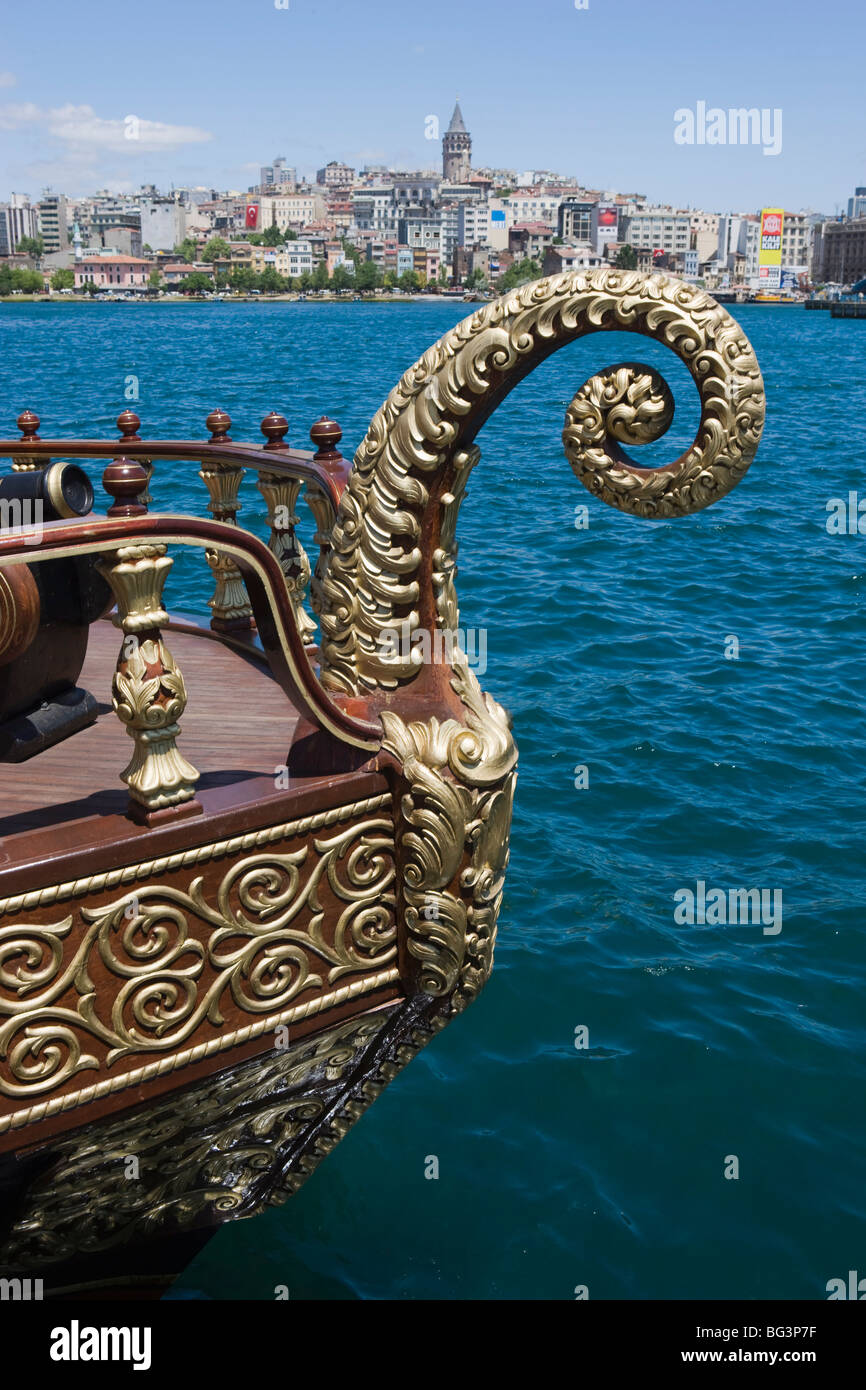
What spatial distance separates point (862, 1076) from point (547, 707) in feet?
16.0

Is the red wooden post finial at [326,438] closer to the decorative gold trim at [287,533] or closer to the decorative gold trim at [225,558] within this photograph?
the decorative gold trim at [287,533]

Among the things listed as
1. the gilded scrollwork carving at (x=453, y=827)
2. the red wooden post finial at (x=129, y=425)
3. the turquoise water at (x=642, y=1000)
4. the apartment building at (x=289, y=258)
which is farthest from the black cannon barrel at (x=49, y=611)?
the apartment building at (x=289, y=258)

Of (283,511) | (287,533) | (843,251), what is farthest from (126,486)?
(843,251)

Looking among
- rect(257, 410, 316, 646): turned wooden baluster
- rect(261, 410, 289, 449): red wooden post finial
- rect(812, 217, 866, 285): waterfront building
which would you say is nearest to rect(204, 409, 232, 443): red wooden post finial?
rect(257, 410, 316, 646): turned wooden baluster

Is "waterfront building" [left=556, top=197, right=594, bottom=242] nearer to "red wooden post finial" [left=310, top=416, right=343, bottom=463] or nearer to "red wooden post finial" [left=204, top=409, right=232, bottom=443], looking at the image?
"red wooden post finial" [left=204, top=409, right=232, bottom=443]

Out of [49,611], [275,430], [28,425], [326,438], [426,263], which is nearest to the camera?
[49,611]

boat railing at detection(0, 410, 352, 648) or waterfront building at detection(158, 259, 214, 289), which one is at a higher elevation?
waterfront building at detection(158, 259, 214, 289)

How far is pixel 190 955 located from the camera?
2979 millimetres

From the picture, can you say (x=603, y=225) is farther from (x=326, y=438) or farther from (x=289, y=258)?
(x=326, y=438)

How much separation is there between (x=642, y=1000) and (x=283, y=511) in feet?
10.2

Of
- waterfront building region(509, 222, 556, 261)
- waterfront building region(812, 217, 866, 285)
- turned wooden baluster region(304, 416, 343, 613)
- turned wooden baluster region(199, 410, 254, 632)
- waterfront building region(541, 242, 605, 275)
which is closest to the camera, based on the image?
turned wooden baluster region(304, 416, 343, 613)

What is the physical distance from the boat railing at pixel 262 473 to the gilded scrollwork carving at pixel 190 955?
0.81 metres

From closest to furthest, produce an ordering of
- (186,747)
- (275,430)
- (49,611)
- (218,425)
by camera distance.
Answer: (49,611), (186,747), (275,430), (218,425)

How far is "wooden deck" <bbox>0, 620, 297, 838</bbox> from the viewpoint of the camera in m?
3.16
